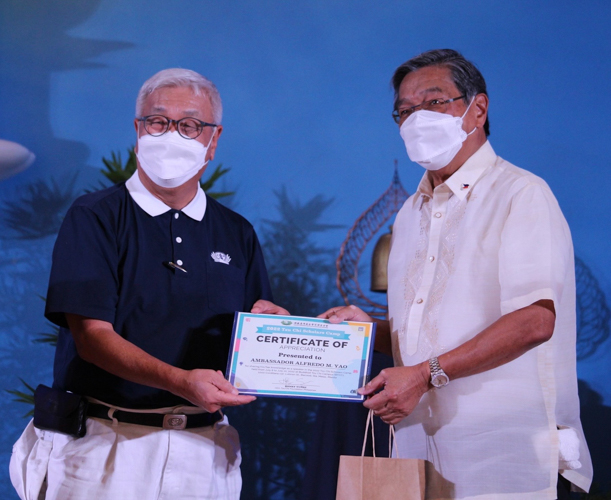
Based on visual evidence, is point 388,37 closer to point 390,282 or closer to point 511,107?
point 511,107

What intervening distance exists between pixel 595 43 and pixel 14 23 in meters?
2.95

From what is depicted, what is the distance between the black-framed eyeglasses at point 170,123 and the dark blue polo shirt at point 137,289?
0.60ft

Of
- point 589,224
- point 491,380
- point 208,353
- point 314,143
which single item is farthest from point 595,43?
point 208,353

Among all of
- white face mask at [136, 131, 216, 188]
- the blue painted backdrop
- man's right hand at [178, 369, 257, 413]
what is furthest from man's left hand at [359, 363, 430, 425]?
the blue painted backdrop

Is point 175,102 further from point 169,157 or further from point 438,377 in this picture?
point 438,377

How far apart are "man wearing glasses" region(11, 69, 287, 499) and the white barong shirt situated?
43 centimetres

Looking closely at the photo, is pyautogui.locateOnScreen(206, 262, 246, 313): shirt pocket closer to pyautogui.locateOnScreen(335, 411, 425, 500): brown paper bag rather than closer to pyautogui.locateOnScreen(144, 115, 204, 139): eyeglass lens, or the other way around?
pyautogui.locateOnScreen(144, 115, 204, 139): eyeglass lens

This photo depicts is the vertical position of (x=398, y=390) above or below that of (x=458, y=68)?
below

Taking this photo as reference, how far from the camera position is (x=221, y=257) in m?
1.65

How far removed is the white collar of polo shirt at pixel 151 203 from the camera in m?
1.58

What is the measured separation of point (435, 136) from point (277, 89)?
1.77 metres

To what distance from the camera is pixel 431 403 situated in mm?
1479

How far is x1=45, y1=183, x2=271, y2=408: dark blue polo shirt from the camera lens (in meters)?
1.43

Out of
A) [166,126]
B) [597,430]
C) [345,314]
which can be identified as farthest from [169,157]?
[597,430]
